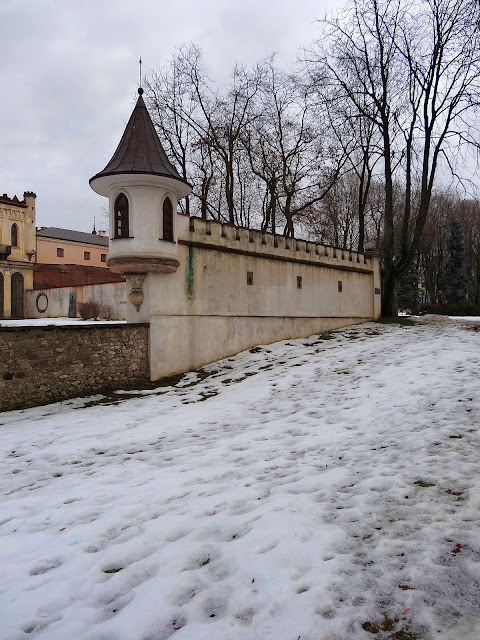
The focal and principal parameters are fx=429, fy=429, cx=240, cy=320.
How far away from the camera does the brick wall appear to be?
959 centimetres

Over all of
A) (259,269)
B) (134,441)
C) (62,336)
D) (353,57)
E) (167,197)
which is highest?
(353,57)

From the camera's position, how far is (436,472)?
4.55 m

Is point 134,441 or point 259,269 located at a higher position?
point 259,269

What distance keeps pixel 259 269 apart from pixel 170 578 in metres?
12.1

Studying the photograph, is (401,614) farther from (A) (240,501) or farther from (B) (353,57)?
(B) (353,57)

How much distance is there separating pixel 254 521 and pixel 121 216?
975cm

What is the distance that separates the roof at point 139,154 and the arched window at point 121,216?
2.43ft

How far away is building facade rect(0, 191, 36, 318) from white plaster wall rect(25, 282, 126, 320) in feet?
4.67

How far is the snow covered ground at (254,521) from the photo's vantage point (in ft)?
8.91

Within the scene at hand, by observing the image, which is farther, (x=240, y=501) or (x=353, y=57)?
(x=353, y=57)

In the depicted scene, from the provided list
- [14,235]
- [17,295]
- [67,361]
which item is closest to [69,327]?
[67,361]

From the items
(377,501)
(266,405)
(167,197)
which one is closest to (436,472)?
(377,501)

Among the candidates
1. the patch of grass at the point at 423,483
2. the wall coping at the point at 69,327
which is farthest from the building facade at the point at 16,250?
the patch of grass at the point at 423,483

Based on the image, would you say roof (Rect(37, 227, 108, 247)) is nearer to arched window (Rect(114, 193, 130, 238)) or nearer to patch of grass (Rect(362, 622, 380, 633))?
arched window (Rect(114, 193, 130, 238))
